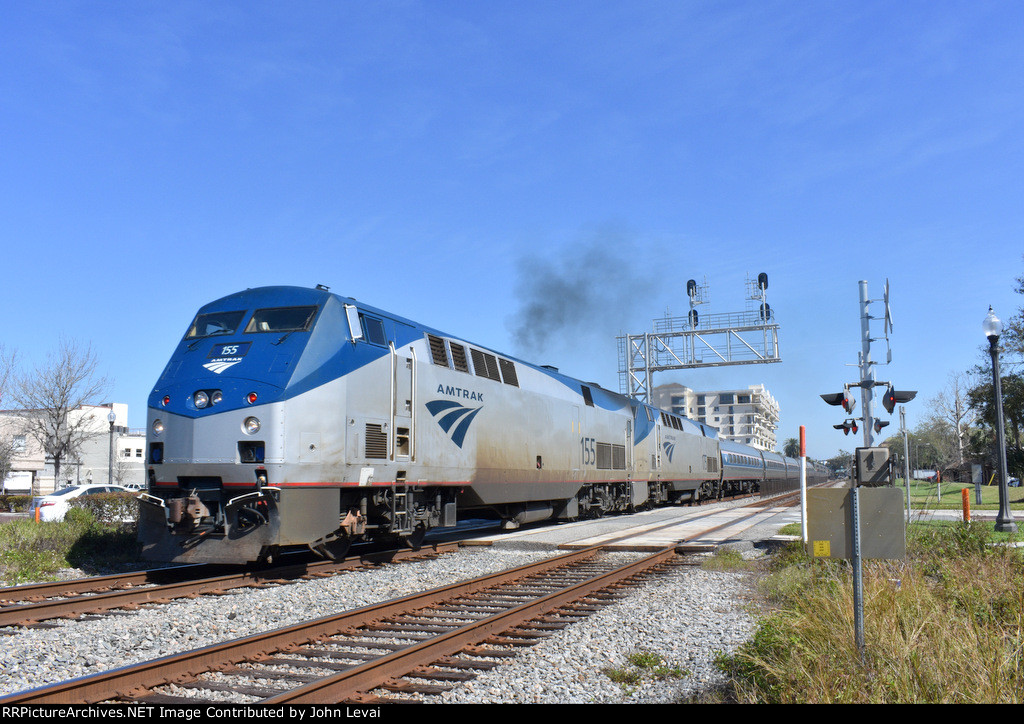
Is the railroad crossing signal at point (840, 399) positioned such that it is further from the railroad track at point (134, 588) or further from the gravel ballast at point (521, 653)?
the railroad track at point (134, 588)

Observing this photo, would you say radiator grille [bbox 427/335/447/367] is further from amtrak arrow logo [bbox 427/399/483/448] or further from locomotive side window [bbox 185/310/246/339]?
locomotive side window [bbox 185/310/246/339]

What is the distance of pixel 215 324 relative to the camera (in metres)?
11.3

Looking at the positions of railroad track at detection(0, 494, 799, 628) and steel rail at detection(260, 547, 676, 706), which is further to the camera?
railroad track at detection(0, 494, 799, 628)

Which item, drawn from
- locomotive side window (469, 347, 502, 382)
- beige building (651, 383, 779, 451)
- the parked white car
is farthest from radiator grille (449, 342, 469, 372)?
beige building (651, 383, 779, 451)

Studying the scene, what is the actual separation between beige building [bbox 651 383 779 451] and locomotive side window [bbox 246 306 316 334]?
139 metres

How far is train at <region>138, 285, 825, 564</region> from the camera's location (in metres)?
9.91

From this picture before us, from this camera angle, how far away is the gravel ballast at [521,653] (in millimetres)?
5797

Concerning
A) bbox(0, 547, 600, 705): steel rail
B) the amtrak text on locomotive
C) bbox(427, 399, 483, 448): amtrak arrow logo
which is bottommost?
bbox(0, 547, 600, 705): steel rail

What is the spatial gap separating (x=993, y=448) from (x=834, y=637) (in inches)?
2462

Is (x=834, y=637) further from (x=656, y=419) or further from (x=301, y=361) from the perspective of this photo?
(x=656, y=419)

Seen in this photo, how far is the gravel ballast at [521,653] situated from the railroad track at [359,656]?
388mm

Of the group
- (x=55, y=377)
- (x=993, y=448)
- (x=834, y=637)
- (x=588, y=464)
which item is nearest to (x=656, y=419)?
(x=588, y=464)

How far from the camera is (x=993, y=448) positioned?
5809 centimetres

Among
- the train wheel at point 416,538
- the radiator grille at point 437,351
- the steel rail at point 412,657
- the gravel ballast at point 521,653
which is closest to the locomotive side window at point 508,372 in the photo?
the radiator grille at point 437,351
